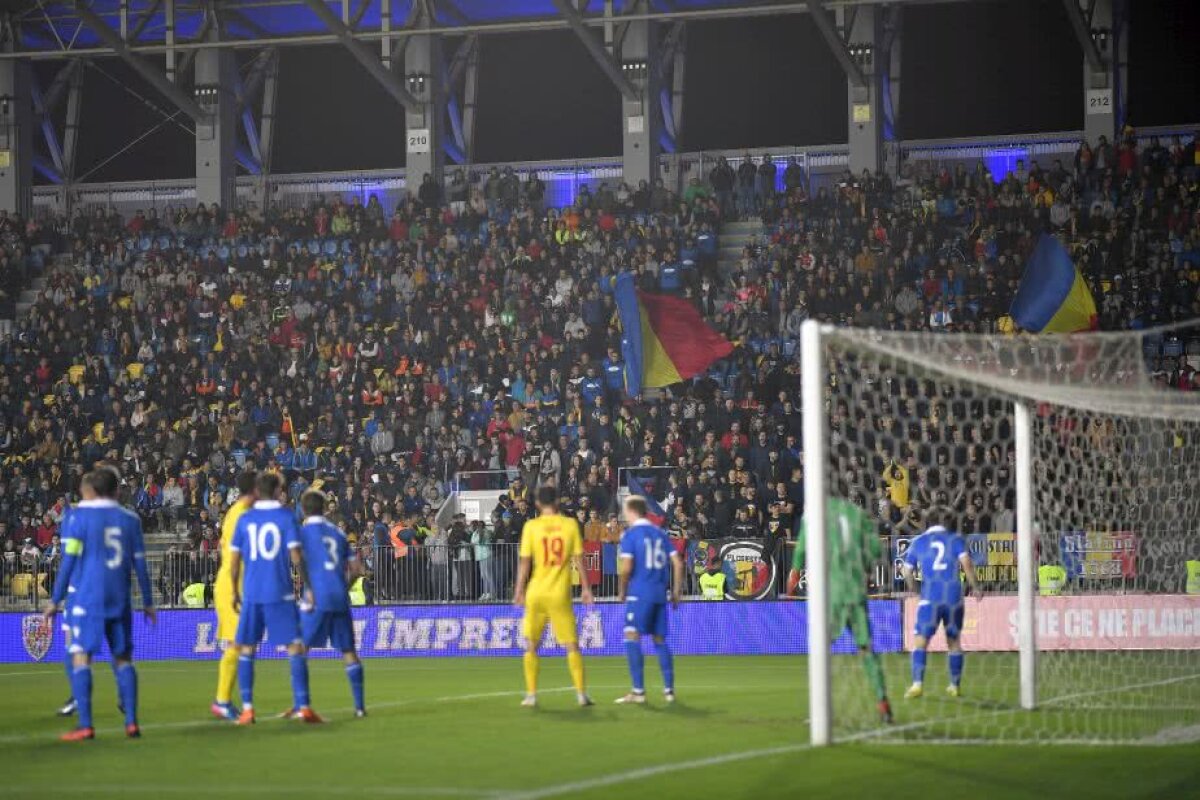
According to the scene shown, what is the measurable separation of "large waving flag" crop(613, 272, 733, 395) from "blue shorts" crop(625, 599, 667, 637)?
16.2 m

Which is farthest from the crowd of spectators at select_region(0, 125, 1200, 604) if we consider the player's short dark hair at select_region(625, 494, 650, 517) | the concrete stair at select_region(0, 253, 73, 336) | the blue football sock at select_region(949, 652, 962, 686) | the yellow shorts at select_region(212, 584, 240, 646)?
the yellow shorts at select_region(212, 584, 240, 646)

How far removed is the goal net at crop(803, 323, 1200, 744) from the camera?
13547 millimetres

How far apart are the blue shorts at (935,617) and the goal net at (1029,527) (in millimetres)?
623

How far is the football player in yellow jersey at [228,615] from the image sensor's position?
14.9m

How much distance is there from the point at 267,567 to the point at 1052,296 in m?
19.2

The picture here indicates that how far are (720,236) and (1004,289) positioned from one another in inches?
278

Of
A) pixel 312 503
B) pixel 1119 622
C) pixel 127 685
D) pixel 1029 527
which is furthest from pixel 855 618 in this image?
pixel 1119 622

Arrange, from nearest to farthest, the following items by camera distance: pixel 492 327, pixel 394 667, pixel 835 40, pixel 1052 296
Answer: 1. pixel 394 667
2. pixel 1052 296
3. pixel 492 327
4. pixel 835 40

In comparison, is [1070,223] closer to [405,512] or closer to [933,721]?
[405,512]

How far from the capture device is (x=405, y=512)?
30.6 m

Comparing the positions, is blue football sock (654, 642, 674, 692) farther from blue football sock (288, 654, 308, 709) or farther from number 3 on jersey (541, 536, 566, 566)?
blue football sock (288, 654, 308, 709)

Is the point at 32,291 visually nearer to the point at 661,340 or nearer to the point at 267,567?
the point at 661,340

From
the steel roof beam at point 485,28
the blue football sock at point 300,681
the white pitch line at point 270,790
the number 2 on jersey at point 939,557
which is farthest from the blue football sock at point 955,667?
the steel roof beam at point 485,28

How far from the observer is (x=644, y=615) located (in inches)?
647
